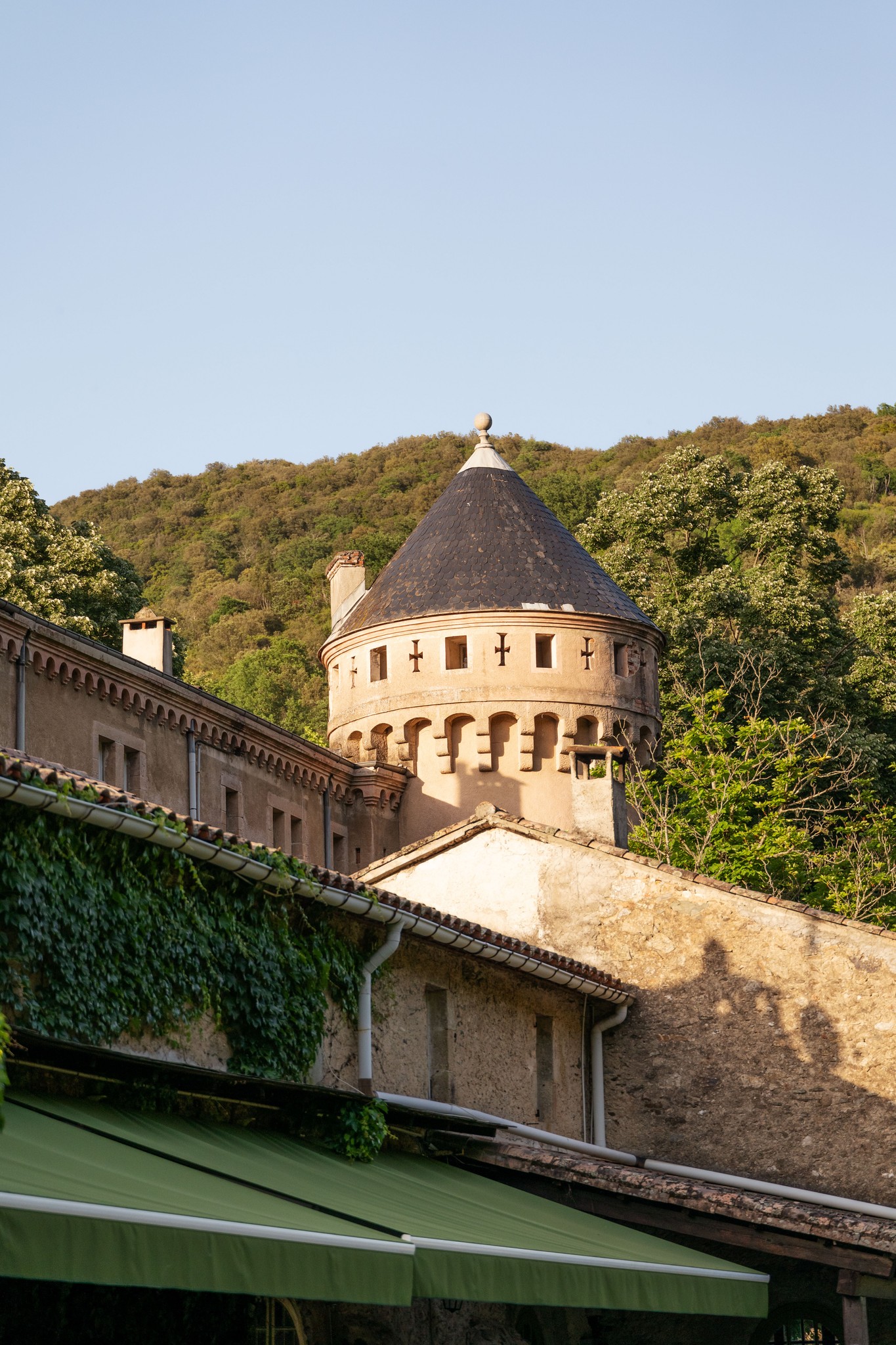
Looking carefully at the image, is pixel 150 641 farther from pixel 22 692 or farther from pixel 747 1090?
pixel 747 1090

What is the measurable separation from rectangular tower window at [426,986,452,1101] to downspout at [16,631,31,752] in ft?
34.7

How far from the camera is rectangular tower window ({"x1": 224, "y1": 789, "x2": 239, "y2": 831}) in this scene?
30.0 meters

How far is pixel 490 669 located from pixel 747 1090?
644 inches

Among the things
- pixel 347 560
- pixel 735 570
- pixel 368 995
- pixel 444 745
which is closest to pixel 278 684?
pixel 735 570

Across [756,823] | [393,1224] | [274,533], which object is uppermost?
[274,533]

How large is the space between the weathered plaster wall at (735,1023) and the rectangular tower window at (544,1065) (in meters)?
1.44

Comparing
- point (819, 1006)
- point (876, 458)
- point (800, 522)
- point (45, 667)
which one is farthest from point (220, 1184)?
point (876, 458)

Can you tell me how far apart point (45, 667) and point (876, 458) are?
65193 millimetres

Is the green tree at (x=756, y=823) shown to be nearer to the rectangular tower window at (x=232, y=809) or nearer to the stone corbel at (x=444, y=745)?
the stone corbel at (x=444, y=745)

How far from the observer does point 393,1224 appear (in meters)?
8.83

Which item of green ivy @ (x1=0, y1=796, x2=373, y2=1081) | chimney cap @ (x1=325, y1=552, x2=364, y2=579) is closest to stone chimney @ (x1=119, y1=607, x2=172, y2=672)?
chimney cap @ (x1=325, y1=552, x2=364, y2=579)

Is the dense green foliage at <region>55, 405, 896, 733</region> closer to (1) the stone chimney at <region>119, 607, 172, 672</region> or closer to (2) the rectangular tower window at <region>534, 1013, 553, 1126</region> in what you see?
(1) the stone chimney at <region>119, 607, 172, 672</region>

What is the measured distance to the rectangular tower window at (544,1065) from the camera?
56.0 ft

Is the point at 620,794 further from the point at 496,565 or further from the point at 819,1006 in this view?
the point at 496,565
